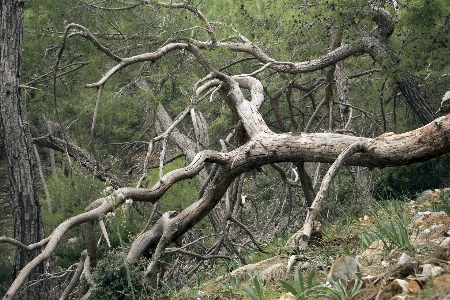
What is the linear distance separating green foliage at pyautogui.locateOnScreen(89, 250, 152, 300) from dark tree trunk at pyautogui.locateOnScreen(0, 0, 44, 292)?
11.4ft

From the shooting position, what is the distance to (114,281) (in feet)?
14.7

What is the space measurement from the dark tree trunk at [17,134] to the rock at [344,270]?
517 cm

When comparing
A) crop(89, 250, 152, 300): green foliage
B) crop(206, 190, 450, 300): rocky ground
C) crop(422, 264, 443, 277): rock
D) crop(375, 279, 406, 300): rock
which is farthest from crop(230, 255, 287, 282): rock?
crop(422, 264, 443, 277): rock

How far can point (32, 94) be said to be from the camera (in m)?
9.70

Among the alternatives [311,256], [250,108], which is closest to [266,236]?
[250,108]

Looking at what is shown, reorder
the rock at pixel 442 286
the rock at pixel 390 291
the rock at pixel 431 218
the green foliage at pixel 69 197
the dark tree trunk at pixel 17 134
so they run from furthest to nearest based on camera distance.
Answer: the green foliage at pixel 69 197
the dark tree trunk at pixel 17 134
the rock at pixel 431 218
the rock at pixel 390 291
the rock at pixel 442 286

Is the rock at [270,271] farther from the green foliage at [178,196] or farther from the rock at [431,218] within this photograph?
the green foliage at [178,196]

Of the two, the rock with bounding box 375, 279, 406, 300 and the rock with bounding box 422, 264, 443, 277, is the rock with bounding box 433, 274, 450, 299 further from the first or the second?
the rock with bounding box 375, 279, 406, 300

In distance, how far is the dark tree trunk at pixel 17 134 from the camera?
7.71 meters

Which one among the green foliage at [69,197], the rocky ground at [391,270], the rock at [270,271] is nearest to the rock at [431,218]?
the rocky ground at [391,270]

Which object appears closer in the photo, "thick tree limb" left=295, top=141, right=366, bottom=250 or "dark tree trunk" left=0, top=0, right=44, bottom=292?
"thick tree limb" left=295, top=141, right=366, bottom=250

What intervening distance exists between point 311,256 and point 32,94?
6467 millimetres

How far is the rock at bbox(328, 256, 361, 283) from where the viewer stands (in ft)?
11.2

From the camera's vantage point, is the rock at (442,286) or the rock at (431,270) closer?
the rock at (442,286)
